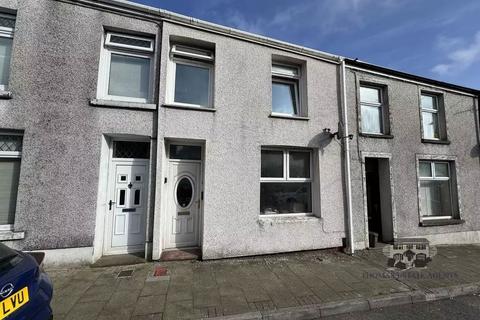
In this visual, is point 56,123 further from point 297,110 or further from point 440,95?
point 440,95

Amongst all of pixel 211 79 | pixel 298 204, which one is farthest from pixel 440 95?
pixel 211 79

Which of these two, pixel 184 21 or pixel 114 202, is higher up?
pixel 184 21

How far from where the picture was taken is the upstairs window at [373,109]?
6742 mm

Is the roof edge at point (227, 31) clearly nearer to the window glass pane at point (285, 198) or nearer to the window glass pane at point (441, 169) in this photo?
the window glass pane at point (441, 169)

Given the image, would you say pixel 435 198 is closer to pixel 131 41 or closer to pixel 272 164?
pixel 272 164

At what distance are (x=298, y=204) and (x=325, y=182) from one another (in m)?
0.89

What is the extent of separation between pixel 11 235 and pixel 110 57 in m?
3.90

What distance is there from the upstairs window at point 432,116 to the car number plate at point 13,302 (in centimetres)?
960

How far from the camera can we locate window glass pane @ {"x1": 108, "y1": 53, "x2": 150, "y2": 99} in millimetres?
5102

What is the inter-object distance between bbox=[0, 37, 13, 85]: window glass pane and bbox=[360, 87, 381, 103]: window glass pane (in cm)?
839

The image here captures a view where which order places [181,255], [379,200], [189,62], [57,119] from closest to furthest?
[57,119]
[181,255]
[189,62]
[379,200]

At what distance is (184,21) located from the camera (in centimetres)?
527

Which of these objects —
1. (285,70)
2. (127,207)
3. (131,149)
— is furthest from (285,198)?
(131,149)

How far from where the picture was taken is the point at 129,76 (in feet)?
17.1
